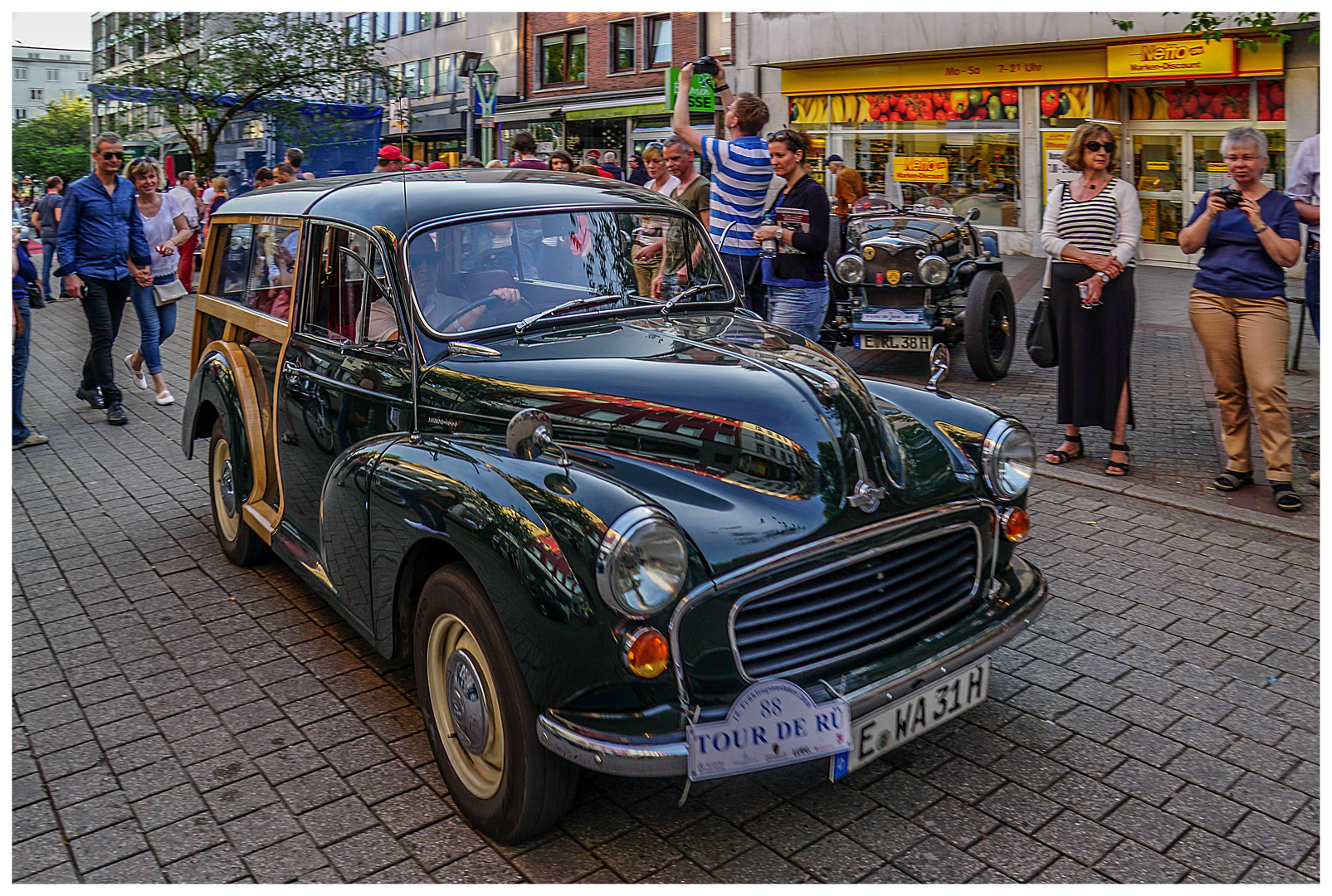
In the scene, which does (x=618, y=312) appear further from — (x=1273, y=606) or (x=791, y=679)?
(x=1273, y=606)

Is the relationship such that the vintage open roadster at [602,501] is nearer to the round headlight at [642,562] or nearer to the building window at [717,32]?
the round headlight at [642,562]

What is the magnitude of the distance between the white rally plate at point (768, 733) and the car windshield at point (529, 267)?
1.82 metres

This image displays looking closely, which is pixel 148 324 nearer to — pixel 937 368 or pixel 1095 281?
pixel 937 368

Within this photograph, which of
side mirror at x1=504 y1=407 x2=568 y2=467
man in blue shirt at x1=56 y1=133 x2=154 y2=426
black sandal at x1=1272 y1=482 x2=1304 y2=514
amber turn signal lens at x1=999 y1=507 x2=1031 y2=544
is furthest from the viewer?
man in blue shirt at x1=56 y1=133 x2=154 y2=426

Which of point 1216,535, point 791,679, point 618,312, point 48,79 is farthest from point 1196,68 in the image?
point 48,79

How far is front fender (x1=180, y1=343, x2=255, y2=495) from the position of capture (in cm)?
497

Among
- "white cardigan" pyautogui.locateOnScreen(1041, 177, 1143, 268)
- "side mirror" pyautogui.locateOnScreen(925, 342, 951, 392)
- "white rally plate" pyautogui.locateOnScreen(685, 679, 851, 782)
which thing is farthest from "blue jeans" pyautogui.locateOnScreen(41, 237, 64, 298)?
"white rally plate" pyautogui.locateOnScreen(685, 679, 851, 782)

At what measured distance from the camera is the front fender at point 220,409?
16.3 ft

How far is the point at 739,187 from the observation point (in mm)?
7176

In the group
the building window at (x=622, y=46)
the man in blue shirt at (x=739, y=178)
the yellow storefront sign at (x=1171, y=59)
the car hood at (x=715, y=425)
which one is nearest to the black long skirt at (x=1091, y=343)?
the man in blue shirt at (x=739, y=178)

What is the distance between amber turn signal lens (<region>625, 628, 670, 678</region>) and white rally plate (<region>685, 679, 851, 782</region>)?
17cm

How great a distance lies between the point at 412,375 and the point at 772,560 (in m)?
1.62

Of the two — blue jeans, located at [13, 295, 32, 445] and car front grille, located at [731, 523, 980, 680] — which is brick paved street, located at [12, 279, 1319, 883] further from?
blue jeans, located at [13, 295, 32, 445]

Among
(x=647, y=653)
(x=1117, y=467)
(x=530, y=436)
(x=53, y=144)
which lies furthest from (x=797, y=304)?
(x=53, y=144)
